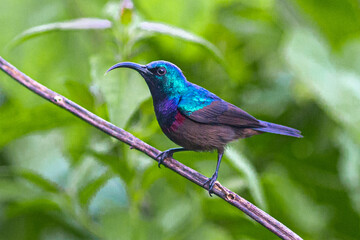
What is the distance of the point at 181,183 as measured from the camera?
1470mm

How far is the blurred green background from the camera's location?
1241 millimetres

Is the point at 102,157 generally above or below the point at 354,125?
below

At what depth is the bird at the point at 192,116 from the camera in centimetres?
86

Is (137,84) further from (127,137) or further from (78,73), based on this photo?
(78,73)

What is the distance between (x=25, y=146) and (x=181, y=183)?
0.84m

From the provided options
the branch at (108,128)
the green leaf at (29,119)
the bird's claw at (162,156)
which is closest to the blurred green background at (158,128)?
the green leaf at (29,119)

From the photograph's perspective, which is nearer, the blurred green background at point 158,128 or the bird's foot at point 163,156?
the bird's foot at point 163,156

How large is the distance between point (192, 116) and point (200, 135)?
0.04 meters

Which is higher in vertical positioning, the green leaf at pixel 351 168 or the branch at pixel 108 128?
the green leaf at pixel 351 168

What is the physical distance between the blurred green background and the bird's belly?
16 cm

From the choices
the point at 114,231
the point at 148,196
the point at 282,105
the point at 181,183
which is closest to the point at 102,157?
the point at 114,231

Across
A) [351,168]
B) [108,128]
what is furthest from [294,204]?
[108,128]

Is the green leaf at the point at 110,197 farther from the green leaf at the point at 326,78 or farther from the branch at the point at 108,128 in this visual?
the branch at the point at 108,128

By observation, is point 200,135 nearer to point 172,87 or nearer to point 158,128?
point 172,87
